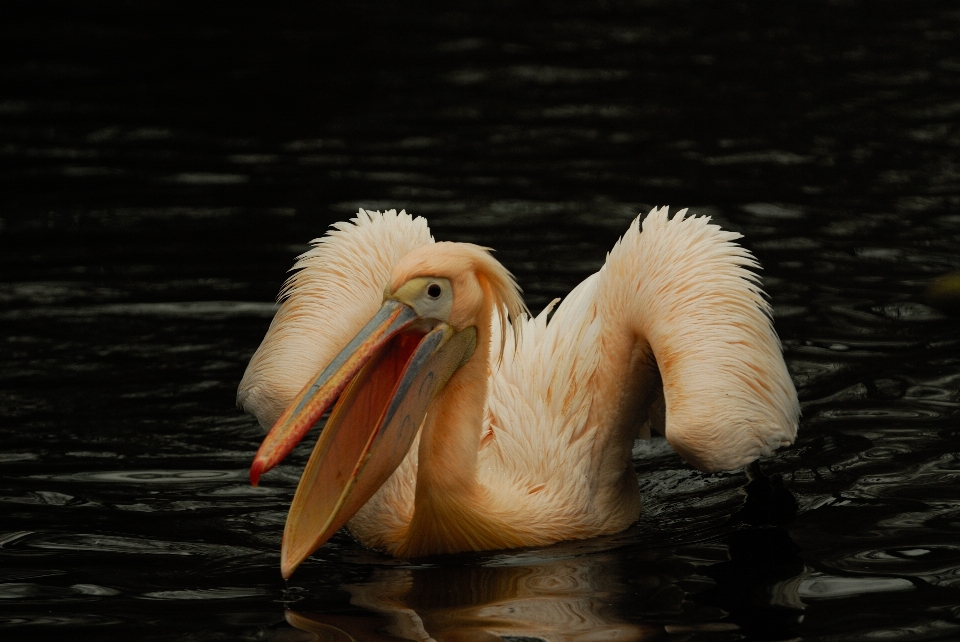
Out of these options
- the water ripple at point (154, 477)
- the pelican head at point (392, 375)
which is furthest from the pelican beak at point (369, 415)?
the water ripple at point (154, 477)

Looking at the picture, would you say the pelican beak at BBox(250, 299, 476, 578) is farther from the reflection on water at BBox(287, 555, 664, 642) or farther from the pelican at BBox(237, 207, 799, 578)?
the reflection on water at BBox(287, 555, 664, 642)

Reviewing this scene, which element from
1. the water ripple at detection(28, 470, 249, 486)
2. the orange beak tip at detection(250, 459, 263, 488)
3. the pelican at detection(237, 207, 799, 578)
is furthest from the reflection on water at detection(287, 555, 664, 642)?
the water ripple at detection(28, 470, 249, 486)

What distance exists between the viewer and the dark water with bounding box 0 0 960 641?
14.5ft

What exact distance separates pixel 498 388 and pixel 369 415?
0.81m

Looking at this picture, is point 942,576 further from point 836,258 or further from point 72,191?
point 72,191

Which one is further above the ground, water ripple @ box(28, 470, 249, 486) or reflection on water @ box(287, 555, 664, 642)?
water ripple @ box(28, 470, 249, 486)

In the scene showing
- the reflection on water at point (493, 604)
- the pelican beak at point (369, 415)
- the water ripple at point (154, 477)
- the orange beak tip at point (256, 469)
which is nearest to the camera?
the orange beak tip at point (256, 469)

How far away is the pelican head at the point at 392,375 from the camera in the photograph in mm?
4367

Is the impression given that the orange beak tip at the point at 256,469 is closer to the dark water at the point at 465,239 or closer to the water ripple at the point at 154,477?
the dark water at the point at 465,239

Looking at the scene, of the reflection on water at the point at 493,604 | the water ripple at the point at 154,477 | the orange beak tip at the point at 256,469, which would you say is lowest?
the reflection on water at the point at 493,604

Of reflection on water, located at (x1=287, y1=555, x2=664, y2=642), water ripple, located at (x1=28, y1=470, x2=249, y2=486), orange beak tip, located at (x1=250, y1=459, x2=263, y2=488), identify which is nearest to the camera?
orange beak tip, located at (x1=250, y1=459, x2=263, y2=488)

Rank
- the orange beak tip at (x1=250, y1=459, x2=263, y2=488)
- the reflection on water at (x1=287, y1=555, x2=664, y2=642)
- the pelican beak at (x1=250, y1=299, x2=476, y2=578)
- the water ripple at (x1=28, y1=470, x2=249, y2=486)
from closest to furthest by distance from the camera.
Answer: the orange beak tip at (x1=250, y1=459, x2=263, y2=488), the reflection on water at (x1=287, y1=555, x2=664, y2=642), the pelican beak at (x1=250, y1=299, x2=476, y2=578), the water ripple at (x1=28, y1=470, x2=249, y2=486)

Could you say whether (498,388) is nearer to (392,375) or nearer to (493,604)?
(392,375)

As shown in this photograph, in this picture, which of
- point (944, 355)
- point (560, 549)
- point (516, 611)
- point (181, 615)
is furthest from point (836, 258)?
point (181, 615)
